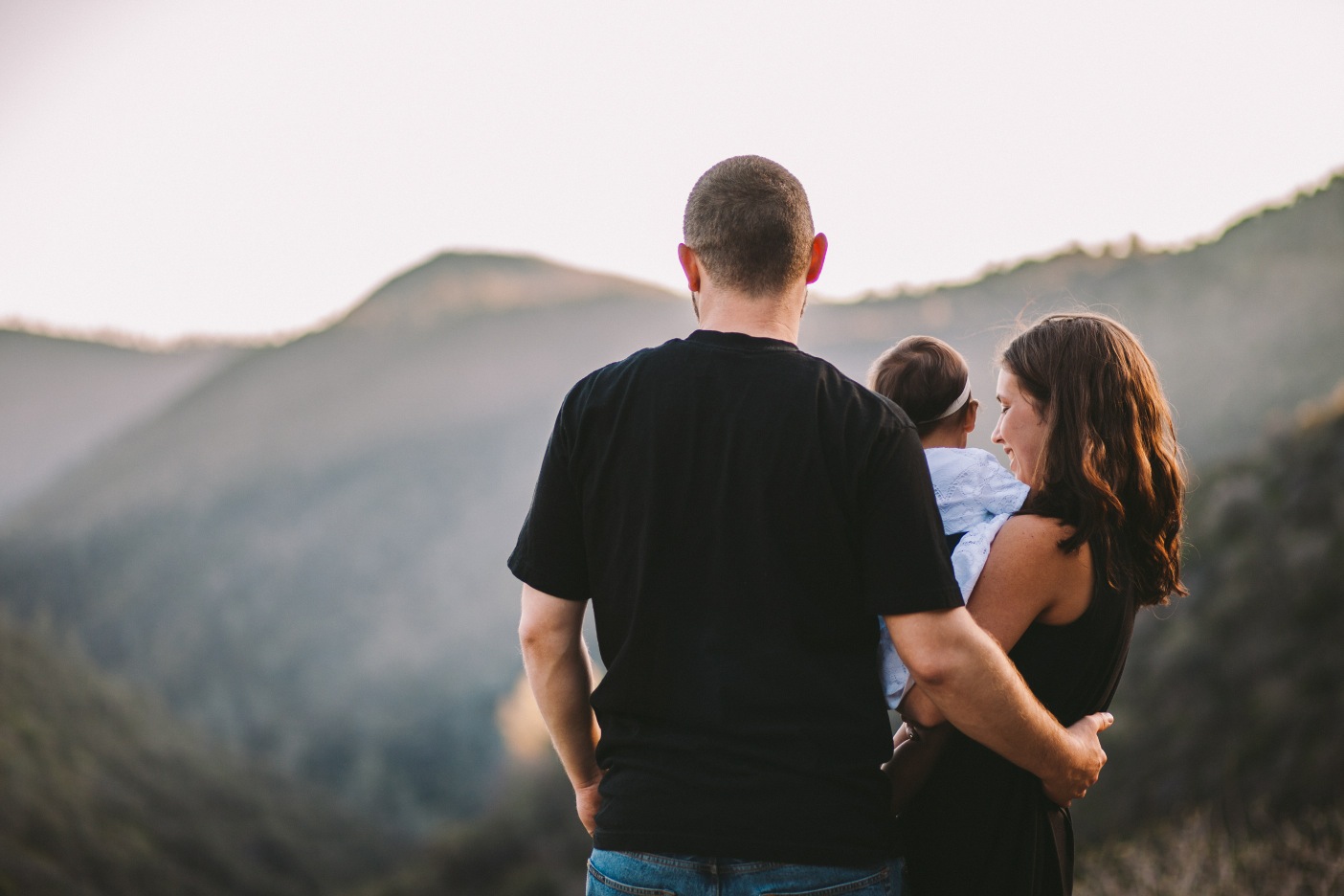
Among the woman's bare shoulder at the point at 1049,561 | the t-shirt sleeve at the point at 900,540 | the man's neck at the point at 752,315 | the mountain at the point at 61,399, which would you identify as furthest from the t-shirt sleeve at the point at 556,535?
the mountain at the point at 61,399

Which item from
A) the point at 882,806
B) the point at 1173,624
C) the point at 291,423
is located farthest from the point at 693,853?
the point at 291,423

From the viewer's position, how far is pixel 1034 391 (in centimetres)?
211

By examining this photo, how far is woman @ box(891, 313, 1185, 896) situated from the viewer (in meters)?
1.88

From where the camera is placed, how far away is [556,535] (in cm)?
186

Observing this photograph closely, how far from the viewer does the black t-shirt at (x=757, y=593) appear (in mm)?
1614

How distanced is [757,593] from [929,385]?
0.85 m

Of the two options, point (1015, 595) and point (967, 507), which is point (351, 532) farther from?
point (1015, 595)

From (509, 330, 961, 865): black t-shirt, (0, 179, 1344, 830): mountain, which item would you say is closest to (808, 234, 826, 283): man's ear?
(509, 330, 961, 865): black t-shirt

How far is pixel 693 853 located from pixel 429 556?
191ft

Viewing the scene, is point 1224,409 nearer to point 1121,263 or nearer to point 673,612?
point 1121,263

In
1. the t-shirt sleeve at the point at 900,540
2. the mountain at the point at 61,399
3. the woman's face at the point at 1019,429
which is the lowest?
the t-shirt sleeve at the point at 900,540

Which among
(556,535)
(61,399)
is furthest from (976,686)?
A: (61,399)

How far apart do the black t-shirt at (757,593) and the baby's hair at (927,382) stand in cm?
58

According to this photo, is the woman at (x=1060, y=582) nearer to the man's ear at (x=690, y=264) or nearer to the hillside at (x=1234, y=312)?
the man's ear at (x=690, y=264)
